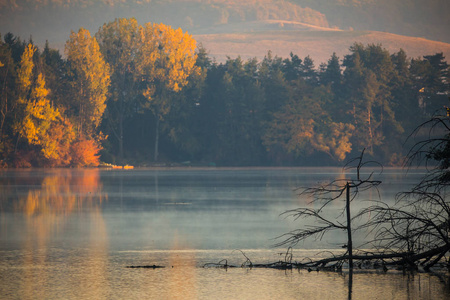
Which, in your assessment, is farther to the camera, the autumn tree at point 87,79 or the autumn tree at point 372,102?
the autumn tree at point 372,102

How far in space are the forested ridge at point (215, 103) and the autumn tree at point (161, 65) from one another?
119 mm

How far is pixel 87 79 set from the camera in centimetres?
7456

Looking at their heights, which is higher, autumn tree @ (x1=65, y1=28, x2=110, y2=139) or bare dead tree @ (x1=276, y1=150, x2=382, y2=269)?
autumn tree @ (x1=65, y1=28, x2=110, y2=139)

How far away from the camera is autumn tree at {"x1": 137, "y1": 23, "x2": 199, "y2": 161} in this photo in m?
80.9

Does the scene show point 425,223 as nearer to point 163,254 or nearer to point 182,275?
point 182,275

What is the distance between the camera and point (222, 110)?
86.2 meters

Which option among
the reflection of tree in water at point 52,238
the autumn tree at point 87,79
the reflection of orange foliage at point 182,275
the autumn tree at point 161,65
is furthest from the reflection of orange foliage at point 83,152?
the reflection of orange foliage at point 182,275

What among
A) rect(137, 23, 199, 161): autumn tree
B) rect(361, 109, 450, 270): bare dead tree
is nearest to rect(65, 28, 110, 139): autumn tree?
rect(137, 23, 199, 161): autumn tree

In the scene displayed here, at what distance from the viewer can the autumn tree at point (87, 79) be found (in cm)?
7425

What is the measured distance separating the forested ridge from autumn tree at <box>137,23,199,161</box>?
12cm

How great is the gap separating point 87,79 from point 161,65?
33.8ft

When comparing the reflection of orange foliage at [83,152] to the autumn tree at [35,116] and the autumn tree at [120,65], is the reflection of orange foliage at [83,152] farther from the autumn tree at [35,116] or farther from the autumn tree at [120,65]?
the autumn tree at [120,65]

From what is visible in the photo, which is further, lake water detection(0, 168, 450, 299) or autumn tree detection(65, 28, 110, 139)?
autumn tree detection(65, 28, 110, 139)

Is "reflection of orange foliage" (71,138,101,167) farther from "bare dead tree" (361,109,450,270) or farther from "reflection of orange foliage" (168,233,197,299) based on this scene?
"reflection of orange foliage" (168,233,197,299)
